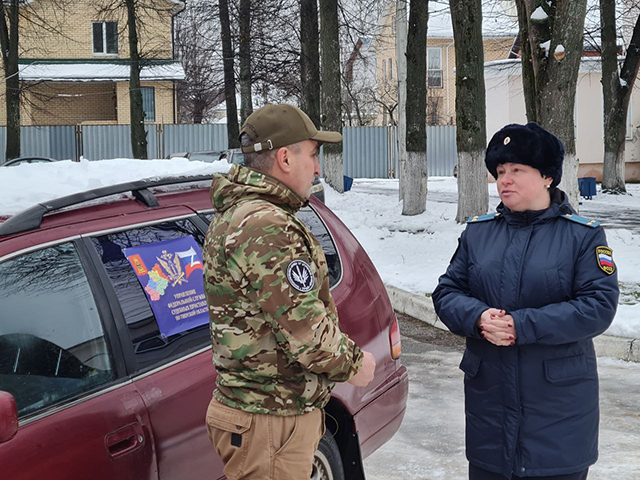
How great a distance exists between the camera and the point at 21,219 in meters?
3.03

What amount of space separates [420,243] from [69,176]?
9.31 metres

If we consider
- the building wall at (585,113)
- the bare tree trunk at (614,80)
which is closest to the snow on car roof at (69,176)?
the bare tree trunk at (614,80)

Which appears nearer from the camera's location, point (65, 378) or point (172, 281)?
point (65, 378)

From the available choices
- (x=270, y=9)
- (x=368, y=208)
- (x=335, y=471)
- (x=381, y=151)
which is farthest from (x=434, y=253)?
(x=381, y=151)

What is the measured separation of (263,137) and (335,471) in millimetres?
1595

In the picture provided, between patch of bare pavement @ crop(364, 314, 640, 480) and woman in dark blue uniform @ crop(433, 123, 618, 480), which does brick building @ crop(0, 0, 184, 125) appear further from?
woman in dark blue uniform @ crop(433, 123, 618, 480)

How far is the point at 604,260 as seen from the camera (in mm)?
3066

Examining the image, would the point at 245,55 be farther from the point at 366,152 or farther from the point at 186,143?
the point at 366,152

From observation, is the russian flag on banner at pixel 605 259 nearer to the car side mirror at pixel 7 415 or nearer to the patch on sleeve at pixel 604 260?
the patch on sleeve at pixel 604 260

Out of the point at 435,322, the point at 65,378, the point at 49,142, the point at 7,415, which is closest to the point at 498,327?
the point at 65,378

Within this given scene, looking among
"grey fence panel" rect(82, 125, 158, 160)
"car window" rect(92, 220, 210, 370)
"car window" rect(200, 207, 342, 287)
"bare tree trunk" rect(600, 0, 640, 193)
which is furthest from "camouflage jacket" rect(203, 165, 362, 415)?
"grey fence panel" rect(82, 125, 158, 160)

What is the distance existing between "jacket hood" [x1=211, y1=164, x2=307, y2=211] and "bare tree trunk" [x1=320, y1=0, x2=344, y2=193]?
18319mm

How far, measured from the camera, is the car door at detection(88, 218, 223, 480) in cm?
306

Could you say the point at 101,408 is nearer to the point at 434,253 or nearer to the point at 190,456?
the point at 190,456
